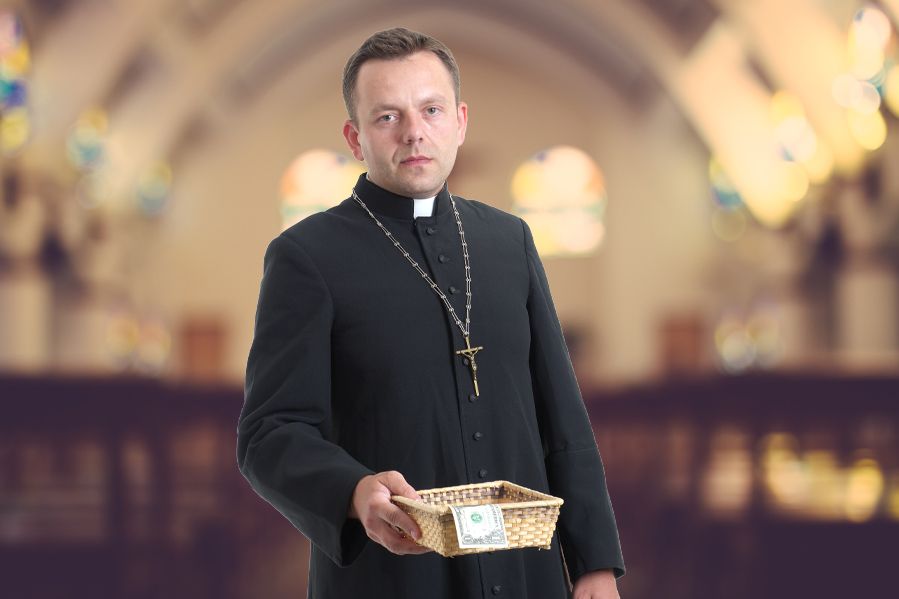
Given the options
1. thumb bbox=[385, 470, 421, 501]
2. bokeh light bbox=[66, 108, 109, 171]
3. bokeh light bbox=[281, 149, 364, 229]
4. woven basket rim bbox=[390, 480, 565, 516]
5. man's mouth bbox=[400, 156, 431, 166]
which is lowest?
woven basket rim bbox=[390, 480, 565, 516]

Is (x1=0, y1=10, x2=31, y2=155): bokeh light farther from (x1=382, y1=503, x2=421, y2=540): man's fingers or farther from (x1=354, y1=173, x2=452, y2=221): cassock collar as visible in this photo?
(x1=382, y1=503, x2=421, y2=540): man's fingers

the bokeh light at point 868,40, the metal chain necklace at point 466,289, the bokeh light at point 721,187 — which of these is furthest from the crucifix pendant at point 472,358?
the bokeh light at point 721,187

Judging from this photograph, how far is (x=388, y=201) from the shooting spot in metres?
1.72

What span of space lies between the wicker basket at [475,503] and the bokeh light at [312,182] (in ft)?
68.7

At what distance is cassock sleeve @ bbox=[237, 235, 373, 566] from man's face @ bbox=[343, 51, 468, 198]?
17 centimetres

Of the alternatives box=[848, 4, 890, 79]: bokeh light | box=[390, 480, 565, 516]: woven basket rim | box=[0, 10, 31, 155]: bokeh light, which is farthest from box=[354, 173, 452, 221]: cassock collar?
box=[0, 10, 31, 155]: bokeh light

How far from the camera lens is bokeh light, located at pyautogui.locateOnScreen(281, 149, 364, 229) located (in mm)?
22391

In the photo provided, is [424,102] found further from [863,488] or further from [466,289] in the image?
[863,488]

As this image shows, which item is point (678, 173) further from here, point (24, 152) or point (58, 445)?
point (58, 445)

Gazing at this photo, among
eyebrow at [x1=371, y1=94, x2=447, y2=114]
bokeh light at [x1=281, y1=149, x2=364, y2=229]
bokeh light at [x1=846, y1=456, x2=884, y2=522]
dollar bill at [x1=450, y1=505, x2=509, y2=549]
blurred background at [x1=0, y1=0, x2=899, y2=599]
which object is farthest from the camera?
bokeh light at [x1=281, y1=149, x2=364, y2=229]

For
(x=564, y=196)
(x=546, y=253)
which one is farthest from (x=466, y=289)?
(x=564, y=196)

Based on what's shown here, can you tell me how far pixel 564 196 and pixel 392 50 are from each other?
67.6ft

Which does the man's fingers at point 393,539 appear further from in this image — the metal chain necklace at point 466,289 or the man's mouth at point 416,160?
the man's mouth at point 416,160

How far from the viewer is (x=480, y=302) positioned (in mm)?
1659
